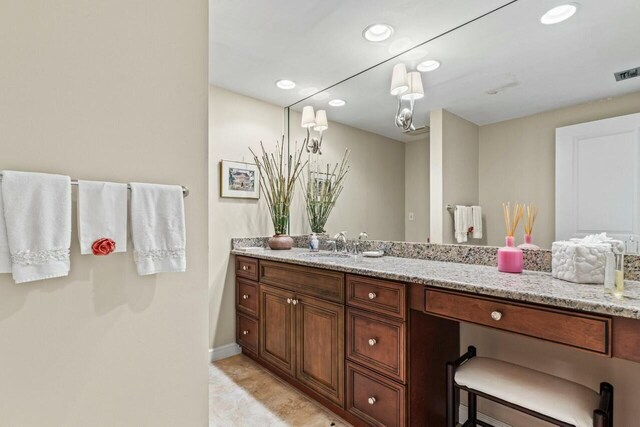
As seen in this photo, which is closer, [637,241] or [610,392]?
[610,392]

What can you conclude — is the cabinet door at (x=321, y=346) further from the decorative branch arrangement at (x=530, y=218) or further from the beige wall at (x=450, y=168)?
the decorative branch arrangement at (x=530, y=218)

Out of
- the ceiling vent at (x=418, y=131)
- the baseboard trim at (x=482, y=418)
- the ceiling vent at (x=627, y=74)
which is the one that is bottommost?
the baseboard trim at (x=482, y=418)

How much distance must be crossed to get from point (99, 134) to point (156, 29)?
0.41 m

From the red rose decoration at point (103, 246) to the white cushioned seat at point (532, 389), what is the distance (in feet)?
4.65

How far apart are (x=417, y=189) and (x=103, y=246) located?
1802 millimetres

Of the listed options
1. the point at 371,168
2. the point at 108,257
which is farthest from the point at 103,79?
the point at 371,168

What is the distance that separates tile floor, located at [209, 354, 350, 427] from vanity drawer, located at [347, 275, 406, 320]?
28.6 inches

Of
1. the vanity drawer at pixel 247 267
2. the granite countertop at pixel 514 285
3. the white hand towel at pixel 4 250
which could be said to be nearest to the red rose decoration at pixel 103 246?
the white hand towel at pixel 4 250

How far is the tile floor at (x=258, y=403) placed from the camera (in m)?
1.79

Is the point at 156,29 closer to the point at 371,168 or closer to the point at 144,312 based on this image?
the point at 144,312

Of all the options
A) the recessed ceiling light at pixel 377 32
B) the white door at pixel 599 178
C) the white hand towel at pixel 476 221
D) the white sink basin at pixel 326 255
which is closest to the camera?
the white door at pixel 599 178

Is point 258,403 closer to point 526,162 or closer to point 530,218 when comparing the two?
point 530,218

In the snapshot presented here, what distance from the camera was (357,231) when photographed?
8.30 feet

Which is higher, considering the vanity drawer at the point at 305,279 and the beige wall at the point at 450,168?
the beige wall at the point at 450,168
